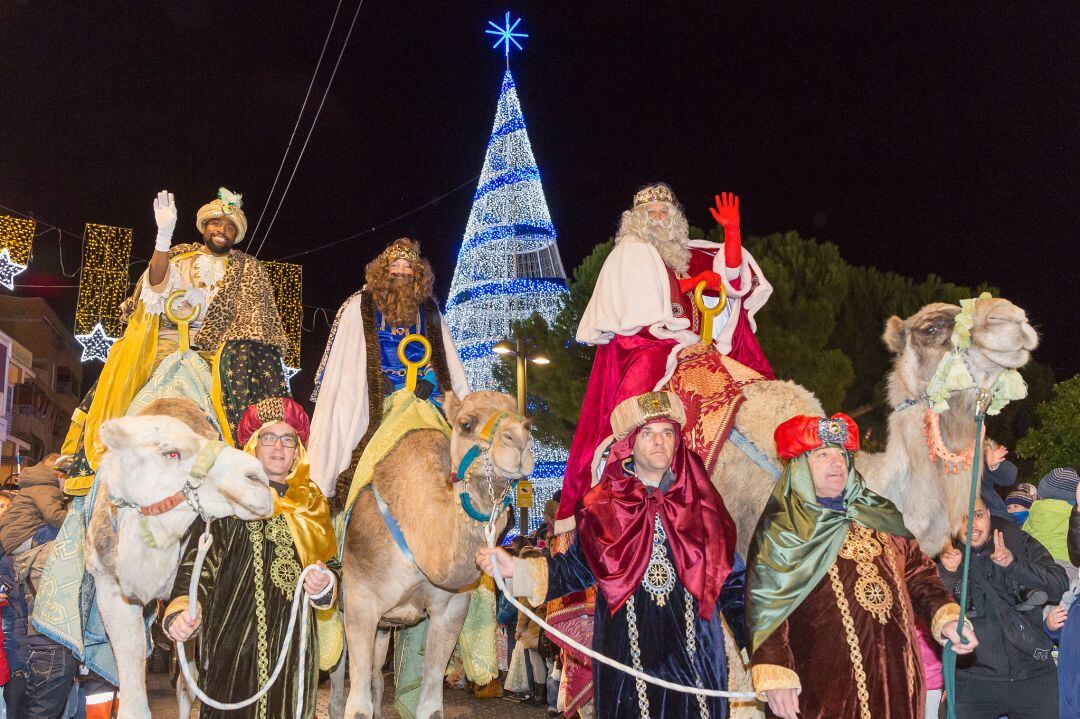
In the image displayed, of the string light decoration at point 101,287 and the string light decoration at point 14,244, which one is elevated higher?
the string light decoration at point 14,244

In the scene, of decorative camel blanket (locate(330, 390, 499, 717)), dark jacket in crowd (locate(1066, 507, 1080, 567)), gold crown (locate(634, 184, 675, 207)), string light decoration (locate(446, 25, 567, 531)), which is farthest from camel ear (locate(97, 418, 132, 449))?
string light decoration (locate(446, 25, 567, 531))

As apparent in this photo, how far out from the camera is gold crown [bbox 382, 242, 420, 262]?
26.7 feet

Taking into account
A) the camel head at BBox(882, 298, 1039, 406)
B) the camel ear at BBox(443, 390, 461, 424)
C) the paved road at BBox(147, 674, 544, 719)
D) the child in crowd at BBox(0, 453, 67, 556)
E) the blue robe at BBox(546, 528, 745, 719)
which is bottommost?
the paved road at BBox(147, 674, 544, 719)

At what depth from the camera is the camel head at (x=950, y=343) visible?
16.8ft

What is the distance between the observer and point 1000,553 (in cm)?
579

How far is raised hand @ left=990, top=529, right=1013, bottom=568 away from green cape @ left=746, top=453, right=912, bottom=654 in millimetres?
1161

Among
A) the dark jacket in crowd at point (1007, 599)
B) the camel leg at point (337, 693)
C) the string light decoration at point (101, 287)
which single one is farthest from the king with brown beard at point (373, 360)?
the dark jacket in crowd at point (1007, 599)

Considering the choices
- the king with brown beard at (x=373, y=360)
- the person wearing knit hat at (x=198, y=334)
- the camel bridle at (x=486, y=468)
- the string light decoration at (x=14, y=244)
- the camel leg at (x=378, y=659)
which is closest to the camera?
the camel bridle at (x=486, y=468)

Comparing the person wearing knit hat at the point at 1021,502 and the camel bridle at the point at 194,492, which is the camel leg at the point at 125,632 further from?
the person wearing knit hat at the point at 1021,502

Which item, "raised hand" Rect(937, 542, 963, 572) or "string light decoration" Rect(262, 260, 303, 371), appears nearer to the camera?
"raised hand" Rect(937, 542, 963, 572)

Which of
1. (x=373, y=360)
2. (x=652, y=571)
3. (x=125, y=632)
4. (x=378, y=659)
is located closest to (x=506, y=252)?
(x=373, y=360)

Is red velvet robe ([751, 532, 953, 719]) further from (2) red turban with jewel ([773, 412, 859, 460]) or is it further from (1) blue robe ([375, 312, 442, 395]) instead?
(1) blue robe ([375, 312, 442, 395])

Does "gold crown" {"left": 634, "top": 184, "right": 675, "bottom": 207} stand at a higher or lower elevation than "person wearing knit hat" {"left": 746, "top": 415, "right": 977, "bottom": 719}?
higher

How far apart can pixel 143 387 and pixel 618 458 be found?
3.46 metres
